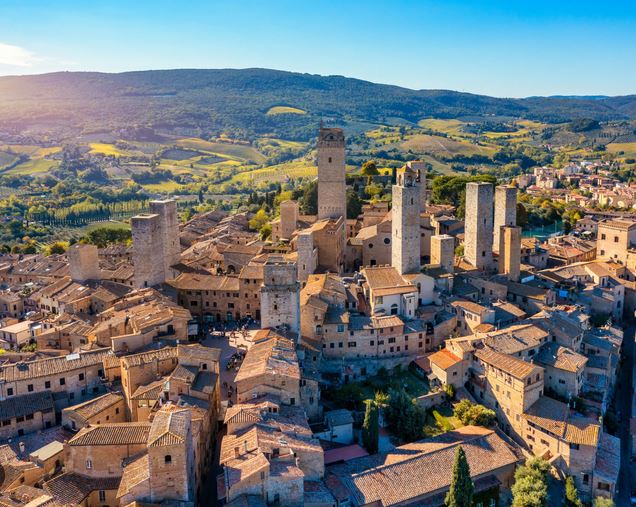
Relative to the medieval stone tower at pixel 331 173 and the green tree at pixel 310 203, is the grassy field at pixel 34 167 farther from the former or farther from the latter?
the medieval stone tower at pixel 331 173

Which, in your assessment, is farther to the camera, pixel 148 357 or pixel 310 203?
pixel 310 203

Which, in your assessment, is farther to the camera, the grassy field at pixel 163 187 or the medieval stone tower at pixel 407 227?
the grassy field at pixel 163 187

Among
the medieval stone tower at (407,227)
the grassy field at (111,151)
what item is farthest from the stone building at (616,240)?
the grassy field at (111,151)

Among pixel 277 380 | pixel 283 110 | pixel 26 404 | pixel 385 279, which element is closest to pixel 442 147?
pixel 283 110

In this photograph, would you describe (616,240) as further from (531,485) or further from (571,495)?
(531,485)

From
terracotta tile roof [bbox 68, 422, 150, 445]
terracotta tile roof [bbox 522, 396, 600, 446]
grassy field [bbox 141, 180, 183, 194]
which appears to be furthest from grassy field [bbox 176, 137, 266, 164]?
terracotta tile roof [bbox 68, 422, 150, 445]

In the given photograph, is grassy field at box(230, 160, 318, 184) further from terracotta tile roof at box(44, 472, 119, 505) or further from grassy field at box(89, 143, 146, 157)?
terracotta tile roof at box(44, 472, 119, 505)

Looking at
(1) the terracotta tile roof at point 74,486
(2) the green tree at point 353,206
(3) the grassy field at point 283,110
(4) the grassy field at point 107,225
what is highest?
(3) the grassy field at point 283,110
